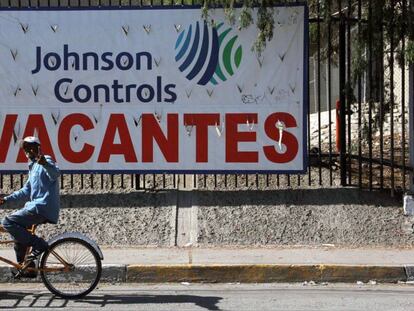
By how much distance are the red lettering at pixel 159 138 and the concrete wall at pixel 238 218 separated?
59 centimetres

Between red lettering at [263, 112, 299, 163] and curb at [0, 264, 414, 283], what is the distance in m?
2.36

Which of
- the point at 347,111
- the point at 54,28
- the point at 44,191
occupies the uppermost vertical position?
the point at 54,28

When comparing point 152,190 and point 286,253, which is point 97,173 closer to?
point 152,190

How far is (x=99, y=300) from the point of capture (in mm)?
6754

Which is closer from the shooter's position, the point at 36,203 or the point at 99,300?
the point at 36,203

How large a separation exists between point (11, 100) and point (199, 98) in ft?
8.91

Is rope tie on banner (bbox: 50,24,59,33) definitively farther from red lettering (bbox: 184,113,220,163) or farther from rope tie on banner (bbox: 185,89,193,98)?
red lettering (bbox: 184,113,220,163)

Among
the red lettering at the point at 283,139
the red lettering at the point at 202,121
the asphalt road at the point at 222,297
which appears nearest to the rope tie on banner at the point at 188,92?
the red lettering at the point at 202,121

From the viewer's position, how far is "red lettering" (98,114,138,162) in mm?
9719

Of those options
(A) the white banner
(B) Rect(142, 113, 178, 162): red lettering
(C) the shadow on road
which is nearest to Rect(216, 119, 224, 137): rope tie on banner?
(A) the white banner

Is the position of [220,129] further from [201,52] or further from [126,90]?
[126,90]

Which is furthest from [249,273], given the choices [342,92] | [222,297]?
[342,92]

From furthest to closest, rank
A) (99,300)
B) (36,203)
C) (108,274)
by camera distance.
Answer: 1. (108,274)
2. (99,300)
3. (36,203)

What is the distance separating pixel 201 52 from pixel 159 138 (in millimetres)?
1387
